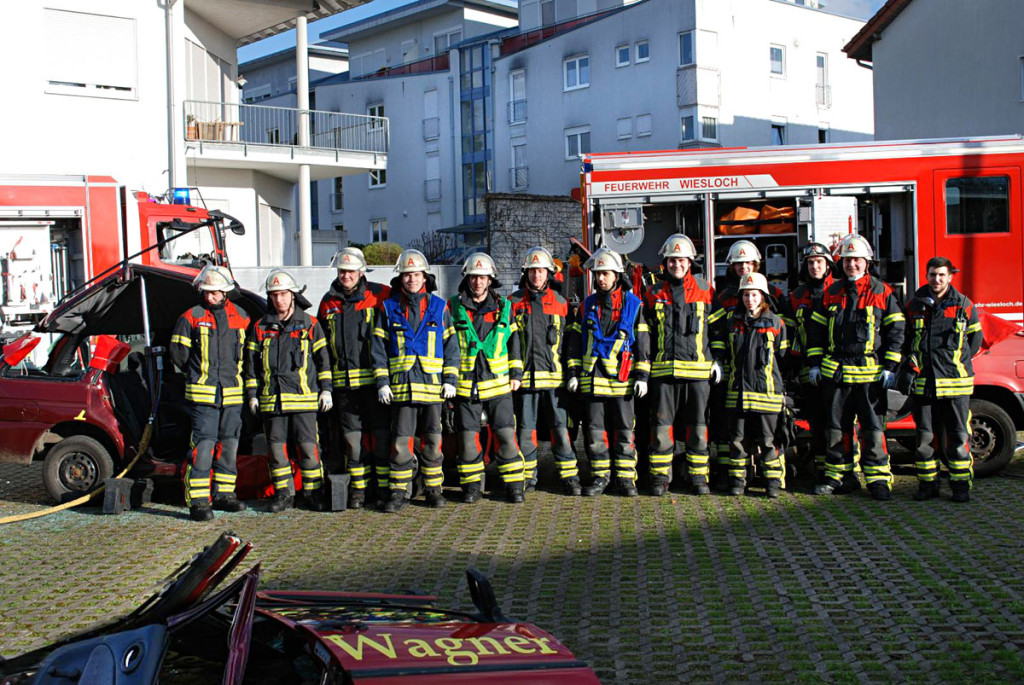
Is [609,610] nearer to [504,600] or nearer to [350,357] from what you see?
[504,600]

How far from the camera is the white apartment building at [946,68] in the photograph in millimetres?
23734

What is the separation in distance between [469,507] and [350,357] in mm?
1585

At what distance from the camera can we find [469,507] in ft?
27.9

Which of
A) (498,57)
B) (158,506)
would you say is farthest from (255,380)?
(498,57)

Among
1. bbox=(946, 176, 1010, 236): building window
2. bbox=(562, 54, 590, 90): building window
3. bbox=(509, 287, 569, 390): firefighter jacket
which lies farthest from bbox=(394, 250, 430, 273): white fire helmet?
bbox=(562, 54, 590, 90): building window

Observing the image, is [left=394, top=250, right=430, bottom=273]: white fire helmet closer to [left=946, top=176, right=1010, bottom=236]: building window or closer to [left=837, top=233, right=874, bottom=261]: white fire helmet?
[left=837, top=233, right=874, bottom=261]: white fire helmet

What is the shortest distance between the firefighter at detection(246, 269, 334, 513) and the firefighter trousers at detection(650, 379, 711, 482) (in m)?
2.73

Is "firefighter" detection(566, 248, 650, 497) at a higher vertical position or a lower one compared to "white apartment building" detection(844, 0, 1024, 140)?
lower

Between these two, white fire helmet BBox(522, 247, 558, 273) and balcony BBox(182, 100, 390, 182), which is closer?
white fire helmet BBox(522, 247, 558, 273)

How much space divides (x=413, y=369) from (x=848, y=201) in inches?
252

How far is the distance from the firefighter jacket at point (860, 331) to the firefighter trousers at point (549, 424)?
221 centimetres

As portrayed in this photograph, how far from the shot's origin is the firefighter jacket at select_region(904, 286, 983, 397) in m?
8.12

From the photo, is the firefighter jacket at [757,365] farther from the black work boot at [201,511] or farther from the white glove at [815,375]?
the black work boot at [201,511]

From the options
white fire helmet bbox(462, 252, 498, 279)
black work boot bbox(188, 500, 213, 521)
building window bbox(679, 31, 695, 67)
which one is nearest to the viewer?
black work boot bbox(188, 500, 213, 521)
